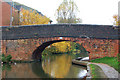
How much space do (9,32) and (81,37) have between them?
21.1ft

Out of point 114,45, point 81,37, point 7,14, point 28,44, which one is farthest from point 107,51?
point 7,14

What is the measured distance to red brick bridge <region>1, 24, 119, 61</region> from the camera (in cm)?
1306

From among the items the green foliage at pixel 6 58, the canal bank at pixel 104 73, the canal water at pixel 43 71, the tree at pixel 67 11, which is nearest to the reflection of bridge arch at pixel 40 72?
the canal water at pixel 43 71

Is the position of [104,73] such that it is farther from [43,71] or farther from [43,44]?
[43,44]

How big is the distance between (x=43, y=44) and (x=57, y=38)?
5.43ft

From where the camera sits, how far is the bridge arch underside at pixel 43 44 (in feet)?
42.8

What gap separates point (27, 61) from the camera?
14.6 m

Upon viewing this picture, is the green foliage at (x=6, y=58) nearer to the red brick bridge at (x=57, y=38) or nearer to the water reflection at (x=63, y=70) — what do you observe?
the red brick bridge at (x=57, y=38)

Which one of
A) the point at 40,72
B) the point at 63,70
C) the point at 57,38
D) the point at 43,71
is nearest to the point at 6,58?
the point at 57,38

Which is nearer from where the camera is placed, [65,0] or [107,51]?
[107,51]

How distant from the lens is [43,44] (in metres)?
14.7

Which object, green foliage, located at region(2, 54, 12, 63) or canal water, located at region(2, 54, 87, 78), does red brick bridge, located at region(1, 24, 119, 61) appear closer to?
green foliage, located at region(2, 54, 12, 63)

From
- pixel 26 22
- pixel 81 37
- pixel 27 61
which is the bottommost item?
pixel 27 61

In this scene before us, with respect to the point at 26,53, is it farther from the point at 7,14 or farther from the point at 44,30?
the point at 7,14
